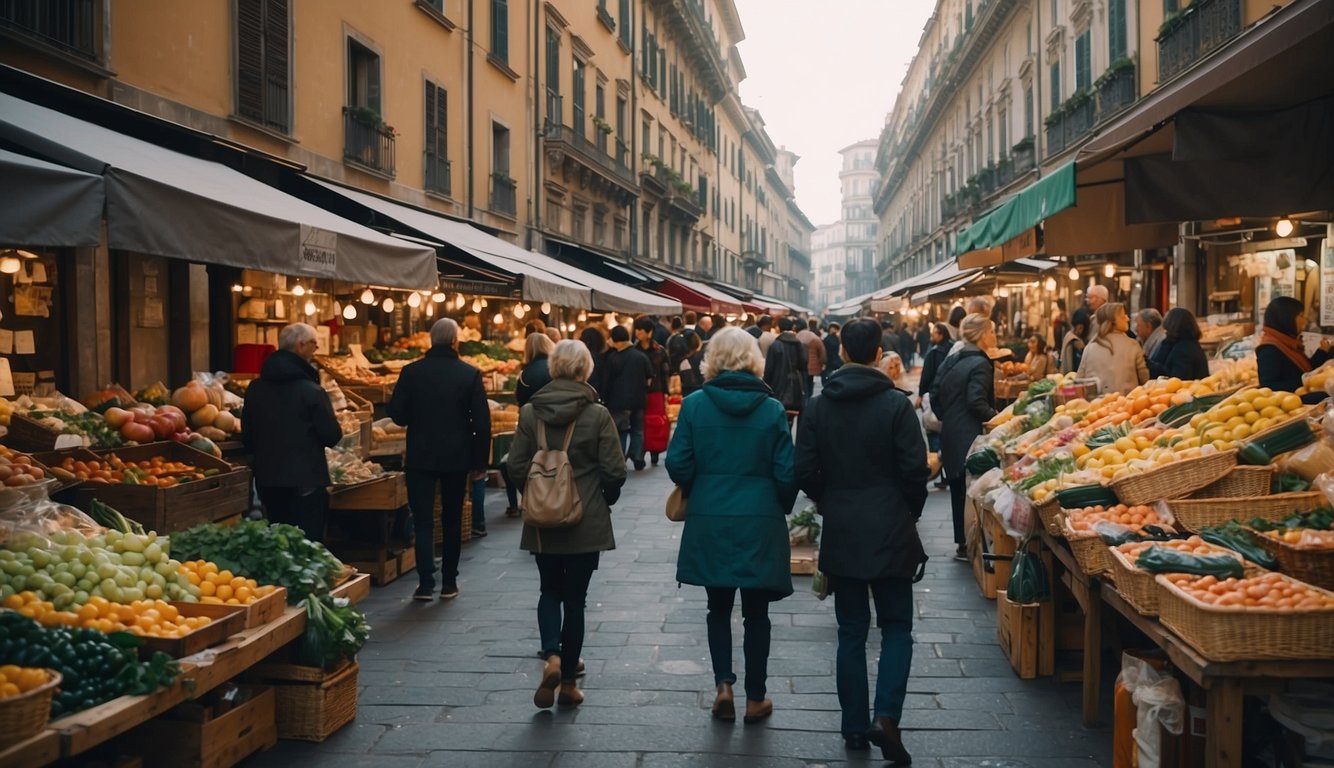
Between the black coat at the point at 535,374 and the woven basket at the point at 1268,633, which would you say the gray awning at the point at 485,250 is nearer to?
the black coat at the point at 535,374

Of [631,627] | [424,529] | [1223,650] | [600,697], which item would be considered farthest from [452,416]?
[1223,650]

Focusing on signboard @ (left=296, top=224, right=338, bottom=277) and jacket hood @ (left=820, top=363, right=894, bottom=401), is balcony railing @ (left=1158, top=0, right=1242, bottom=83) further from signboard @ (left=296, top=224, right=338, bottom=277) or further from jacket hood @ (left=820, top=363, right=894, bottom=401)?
signboard @ (left=296, top=224, right=338, bottom=277)

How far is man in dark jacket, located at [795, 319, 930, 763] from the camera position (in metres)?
4.62

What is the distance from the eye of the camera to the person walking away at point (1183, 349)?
946 cm

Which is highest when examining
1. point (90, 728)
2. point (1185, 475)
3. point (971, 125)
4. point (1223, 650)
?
point (971, 125)

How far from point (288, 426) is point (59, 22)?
4717 millimetres

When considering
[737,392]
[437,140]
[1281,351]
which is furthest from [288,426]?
[437,140]

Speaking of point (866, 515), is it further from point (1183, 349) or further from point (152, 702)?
point (1183, 349)

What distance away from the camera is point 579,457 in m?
5.39

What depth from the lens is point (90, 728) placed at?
363 centimetres

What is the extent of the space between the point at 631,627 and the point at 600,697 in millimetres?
1283

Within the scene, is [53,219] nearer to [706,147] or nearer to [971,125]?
[971,125]

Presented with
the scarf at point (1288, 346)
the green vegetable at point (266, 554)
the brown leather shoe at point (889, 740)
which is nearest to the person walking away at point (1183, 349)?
the scarf at point (1288, 346)

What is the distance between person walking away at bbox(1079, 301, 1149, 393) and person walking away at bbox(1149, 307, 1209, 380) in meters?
0.58
